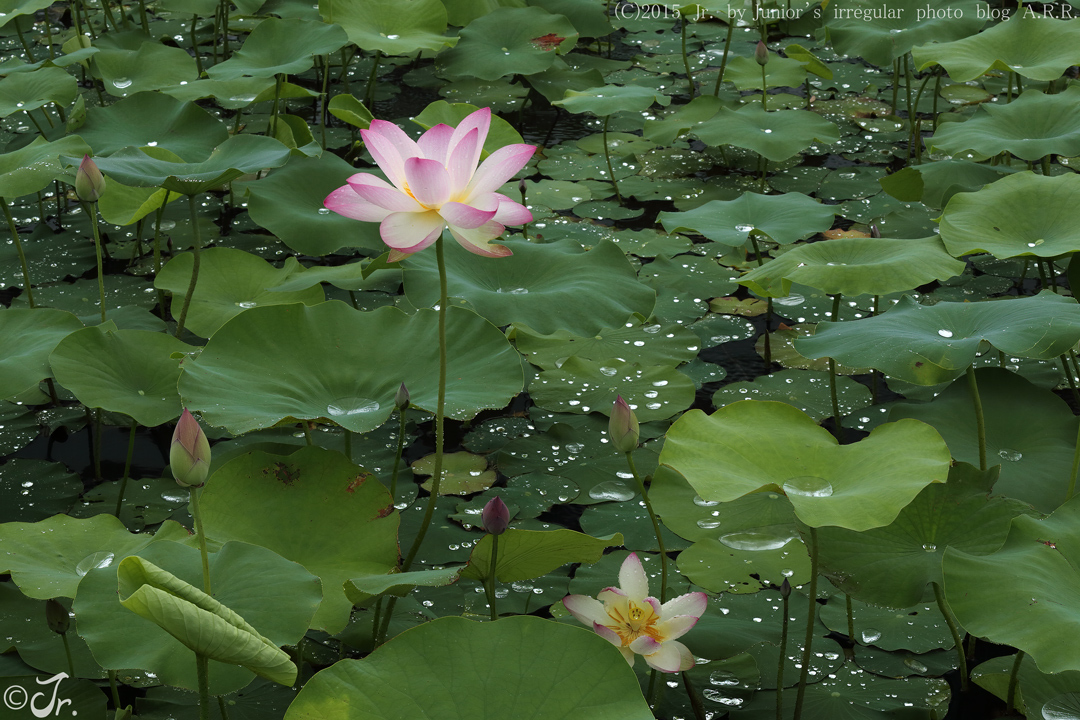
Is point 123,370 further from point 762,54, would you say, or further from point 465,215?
point 762,54

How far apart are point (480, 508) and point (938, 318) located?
876 mm

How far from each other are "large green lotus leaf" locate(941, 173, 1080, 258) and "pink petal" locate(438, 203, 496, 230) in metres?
1.08

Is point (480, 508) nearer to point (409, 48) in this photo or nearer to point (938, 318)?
point (938, 318)

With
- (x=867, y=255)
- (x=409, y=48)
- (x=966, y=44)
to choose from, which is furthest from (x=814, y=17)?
→ (x=867, y=255)

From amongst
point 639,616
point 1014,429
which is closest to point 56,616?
point 639,616

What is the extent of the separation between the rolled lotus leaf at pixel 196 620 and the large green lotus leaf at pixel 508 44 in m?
2.55

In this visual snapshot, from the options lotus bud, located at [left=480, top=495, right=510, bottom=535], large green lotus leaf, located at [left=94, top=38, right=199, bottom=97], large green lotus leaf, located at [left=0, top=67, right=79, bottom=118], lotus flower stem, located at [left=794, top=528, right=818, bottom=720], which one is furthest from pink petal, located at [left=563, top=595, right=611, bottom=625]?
large green lotus leaf, located at [left=94, top=38, right=199, bottom=97]

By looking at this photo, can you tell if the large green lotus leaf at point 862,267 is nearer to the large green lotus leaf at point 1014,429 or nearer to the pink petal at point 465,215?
the large green lotus leaf at point 1014,429

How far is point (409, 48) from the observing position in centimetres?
297

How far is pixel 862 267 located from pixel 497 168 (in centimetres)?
86

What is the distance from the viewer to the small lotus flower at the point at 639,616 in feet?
3.83

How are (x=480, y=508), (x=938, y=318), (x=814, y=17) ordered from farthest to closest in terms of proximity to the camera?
1. (x=814, y=17)
2. (x=480, y=508)
3. (x=938, y=318)

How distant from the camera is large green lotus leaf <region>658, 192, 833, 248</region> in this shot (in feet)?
6.75

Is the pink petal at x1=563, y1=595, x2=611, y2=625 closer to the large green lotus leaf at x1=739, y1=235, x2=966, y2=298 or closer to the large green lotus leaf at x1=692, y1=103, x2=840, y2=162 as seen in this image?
the large green lotus leaf at x1=739, y1=235, x2=966, y2=298
